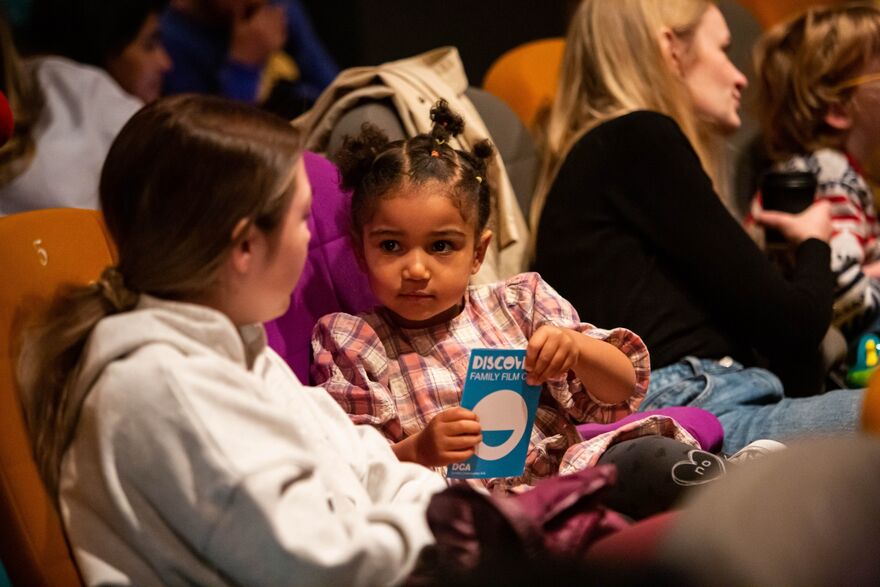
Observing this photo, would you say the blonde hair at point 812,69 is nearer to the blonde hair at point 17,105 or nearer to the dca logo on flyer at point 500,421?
the dca logo on flyer at point 500,421

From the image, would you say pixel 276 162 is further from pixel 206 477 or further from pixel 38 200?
pixel 38 200

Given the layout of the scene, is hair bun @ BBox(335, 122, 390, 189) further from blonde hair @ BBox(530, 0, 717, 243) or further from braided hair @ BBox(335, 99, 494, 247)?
blonde hair @ BBox(530, 0, 717, 243)

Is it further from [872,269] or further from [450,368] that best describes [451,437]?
[872,269]

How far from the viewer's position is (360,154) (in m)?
1.85

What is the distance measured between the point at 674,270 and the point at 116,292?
1198mm

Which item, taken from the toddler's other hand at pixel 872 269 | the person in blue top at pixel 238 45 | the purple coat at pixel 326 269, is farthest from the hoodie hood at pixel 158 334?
the person in blue top at pixel 238 45

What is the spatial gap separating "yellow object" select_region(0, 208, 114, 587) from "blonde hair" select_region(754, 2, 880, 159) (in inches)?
71.5

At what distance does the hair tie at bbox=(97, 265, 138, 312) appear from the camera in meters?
1.35

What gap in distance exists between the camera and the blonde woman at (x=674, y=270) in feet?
→ 7.07

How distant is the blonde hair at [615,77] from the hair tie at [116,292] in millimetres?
1143

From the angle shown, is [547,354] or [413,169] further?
[413,169]

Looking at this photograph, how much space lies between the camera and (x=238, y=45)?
4062 mm

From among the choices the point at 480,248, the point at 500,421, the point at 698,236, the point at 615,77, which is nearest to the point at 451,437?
the point at 500,421

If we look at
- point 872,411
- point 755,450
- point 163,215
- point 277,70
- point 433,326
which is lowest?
point 277,70
